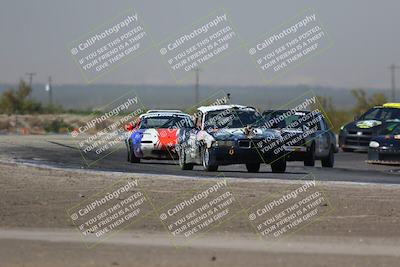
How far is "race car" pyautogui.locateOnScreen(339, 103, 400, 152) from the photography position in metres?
37.8

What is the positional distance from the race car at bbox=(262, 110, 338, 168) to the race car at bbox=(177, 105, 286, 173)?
785 millimetres

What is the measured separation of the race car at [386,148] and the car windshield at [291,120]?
2.41 m

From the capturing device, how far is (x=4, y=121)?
86.4 metres

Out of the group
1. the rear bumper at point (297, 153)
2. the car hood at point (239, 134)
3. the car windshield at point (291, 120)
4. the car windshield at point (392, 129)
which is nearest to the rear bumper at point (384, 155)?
the car windshield at point (392, 129)

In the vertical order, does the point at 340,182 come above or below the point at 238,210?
below

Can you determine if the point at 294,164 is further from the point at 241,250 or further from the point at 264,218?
the point at 241,250

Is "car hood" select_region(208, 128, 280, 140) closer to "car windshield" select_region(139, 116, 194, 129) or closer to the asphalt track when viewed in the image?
the asphalt track

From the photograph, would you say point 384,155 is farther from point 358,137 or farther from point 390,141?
point 358,137

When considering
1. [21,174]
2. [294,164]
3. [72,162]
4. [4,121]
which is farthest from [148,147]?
[4,121]

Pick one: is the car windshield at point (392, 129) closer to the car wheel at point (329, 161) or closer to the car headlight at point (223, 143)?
the car wheel at point (329, 161)

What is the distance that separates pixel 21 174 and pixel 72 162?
600cm

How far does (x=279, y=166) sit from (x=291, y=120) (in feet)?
7.86

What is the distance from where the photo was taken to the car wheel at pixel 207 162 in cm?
2586

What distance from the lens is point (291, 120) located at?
28.9 m
